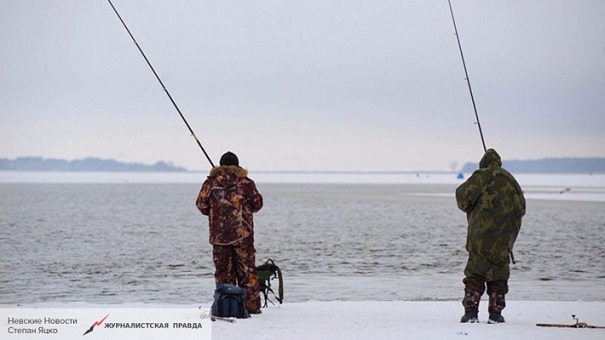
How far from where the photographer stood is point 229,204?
8.55 metres

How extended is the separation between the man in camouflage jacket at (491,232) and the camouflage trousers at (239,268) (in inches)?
80.8

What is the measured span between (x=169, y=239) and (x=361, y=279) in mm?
10967

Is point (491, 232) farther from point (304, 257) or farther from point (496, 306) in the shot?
point (304, 257)

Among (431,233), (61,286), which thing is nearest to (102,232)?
(431,233)

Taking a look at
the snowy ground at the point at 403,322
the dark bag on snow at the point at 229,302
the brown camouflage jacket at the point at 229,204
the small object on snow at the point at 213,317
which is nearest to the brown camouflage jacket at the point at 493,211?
the snowy ground at the point at 403,322

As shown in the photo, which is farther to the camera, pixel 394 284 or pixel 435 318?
pixel 394 284

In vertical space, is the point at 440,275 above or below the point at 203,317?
above

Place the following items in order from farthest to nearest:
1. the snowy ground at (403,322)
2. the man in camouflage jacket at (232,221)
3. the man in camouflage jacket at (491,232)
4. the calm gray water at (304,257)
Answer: the calm gray water at (304,257) → the man in camouflage jacket at (232,221) → the man in camouflage jacket at (491,232) → the snowy ground at (403,322)

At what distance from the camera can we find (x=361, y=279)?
15.2 m

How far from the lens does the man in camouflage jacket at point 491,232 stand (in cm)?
806

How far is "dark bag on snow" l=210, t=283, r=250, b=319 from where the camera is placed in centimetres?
828

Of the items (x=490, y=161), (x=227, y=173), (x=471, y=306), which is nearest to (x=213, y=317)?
(x=227, y=173)

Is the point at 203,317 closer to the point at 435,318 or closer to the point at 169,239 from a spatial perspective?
the point at 435,318

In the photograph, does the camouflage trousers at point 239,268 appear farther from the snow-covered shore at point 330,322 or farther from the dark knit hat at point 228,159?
the dark knit hat at point 228,159
